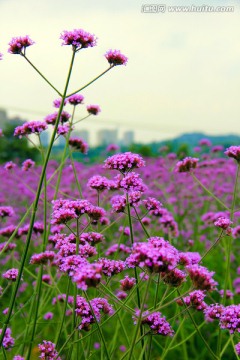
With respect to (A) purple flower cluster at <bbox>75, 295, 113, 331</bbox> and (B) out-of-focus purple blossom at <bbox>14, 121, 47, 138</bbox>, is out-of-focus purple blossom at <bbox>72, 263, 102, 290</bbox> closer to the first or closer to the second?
(A) purple flower cluster at <bbox>75, 295, 113, 331</bbox>

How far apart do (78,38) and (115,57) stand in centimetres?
22

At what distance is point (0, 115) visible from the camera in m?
25.2

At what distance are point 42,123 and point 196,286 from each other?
4.25ft

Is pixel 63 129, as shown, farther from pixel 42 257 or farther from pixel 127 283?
pixel 127 283

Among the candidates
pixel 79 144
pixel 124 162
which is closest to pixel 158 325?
pixel 124 162

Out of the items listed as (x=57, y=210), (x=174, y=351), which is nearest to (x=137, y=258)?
(x=57, y=210)

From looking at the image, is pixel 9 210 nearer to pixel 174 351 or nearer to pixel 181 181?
pixel 174 351

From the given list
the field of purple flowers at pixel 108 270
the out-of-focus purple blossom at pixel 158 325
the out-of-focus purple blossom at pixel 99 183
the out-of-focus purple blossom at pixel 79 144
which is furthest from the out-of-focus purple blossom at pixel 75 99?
the out-of-focus purple blossom at pixel 158 325

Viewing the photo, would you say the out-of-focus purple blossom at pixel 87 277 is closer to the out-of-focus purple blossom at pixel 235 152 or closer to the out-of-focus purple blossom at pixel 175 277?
the out-of-focus purple blossom at pixel 175 277

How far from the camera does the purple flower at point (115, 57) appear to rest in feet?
6.92

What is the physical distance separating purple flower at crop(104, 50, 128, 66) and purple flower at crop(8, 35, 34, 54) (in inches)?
11.9

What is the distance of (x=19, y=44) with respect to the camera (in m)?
2.07

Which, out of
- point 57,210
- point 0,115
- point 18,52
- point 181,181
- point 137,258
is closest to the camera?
point 137,258

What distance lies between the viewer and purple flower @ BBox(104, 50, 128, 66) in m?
2.11
